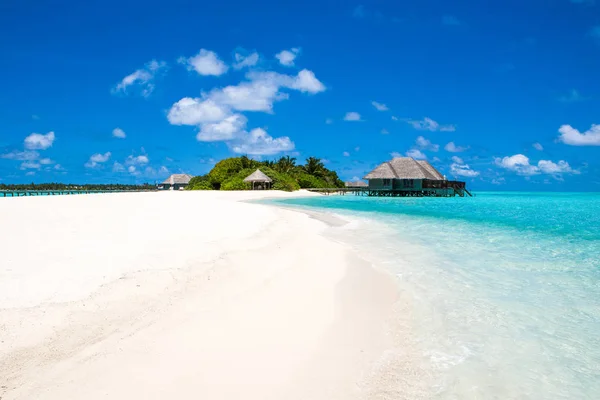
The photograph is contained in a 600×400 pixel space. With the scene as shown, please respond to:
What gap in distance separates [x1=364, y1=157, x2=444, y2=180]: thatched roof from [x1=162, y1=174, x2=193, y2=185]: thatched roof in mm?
31788

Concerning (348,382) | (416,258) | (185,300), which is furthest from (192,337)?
(416,258)

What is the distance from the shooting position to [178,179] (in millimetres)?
65062

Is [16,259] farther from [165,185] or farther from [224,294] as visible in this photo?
[165,185]

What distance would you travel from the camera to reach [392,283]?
596 cm

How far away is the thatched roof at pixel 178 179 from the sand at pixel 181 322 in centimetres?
5951

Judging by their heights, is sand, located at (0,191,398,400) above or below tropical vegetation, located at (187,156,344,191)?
below

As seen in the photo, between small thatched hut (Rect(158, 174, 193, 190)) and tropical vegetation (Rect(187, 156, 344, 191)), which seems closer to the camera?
tropical vegetation (Rect(187, 156, 344, 191))

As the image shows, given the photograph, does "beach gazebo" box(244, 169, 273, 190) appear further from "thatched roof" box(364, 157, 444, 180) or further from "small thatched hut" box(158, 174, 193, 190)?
"small thatched hut" box(158, 174, 193, 190)

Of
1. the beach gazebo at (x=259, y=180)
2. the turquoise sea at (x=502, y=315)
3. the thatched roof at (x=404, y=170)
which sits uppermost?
the thatched roof at (x=404, y=170)

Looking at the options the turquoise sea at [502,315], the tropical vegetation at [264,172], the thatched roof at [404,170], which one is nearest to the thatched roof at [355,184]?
the tropical vegetation at [264,172]

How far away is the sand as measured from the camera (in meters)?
2.75

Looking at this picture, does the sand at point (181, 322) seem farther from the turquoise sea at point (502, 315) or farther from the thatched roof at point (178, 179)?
the thatched roof at point (178, 179)

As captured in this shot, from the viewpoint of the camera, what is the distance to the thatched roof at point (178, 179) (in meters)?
64.7

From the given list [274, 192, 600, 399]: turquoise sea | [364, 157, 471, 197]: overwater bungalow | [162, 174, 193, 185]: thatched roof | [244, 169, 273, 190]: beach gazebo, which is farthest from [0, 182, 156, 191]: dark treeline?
[274, 192, 600, 399]: turquoise sea
